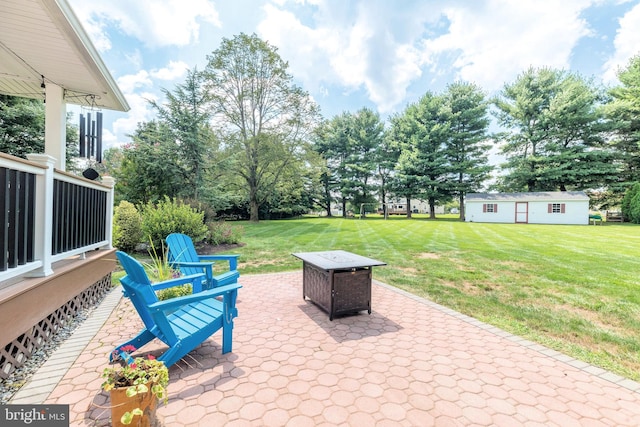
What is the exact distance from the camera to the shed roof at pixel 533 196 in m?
21.6

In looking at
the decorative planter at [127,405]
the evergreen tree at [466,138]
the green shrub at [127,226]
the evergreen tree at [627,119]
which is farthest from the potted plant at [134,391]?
the evergreen tree at [627,119]

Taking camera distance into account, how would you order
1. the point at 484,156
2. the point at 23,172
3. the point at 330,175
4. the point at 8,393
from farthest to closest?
the point at 330,175 → the point at 484,156 → the point at 23,172 → the point at 8,393

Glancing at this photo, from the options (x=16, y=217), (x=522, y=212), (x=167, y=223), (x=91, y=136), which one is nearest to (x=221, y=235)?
(x=167, y=223)

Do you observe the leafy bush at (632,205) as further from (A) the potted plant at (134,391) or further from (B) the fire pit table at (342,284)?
(A) the potted plant at (134,391)

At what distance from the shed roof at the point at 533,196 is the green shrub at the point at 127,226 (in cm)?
2556

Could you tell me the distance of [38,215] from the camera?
2.58 metres

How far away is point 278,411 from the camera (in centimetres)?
187

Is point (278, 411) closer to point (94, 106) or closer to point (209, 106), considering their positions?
point (94, 106)

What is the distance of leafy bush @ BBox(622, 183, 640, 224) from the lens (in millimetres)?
19672

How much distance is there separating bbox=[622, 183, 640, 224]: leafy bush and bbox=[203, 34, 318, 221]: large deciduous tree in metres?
24.4

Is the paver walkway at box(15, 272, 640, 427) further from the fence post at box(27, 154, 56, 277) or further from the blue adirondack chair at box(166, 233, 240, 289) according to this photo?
the fence post at box(27, 154, 56, 277)

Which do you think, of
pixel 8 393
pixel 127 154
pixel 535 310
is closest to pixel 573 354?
pixel 535 310

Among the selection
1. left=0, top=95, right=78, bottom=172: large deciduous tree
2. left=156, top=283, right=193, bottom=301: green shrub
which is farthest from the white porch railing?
left=0, top=95, right=78, bottom=172: large deciduous tree

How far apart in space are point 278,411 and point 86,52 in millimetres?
4668
